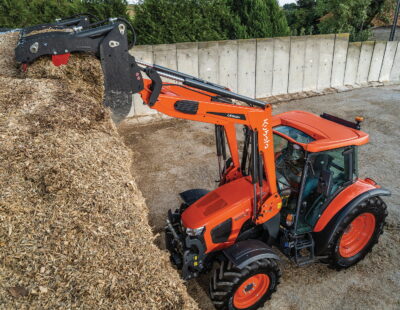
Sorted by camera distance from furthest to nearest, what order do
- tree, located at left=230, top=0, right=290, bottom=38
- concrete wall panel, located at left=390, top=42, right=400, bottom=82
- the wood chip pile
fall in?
concrete wall panel, located at left=390, top=42, right=400, bottom=82
tree, located at left=230, top=0, right=290, bottom=38
the wood chip pile

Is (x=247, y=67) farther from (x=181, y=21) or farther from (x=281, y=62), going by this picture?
(x=181, y=21)

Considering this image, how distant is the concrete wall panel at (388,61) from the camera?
1748 centimetres

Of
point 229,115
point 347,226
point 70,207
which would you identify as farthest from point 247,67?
point 70,207

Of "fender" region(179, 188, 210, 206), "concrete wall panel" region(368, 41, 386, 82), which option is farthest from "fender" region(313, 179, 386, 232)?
"concrete wall panel" region(368, 41, 386, 82)

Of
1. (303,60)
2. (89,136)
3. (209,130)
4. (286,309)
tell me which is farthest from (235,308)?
(303,60)

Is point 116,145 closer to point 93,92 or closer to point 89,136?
point 89,136

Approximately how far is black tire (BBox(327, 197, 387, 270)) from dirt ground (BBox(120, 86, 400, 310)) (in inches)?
9.1

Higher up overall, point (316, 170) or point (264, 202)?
point (316, 170)

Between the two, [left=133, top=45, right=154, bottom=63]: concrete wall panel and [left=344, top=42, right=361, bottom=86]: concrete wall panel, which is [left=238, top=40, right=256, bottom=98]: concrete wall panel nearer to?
[left=133, top=45, right=154, bottom=63]: concrete wall panel

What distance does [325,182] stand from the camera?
4609mm

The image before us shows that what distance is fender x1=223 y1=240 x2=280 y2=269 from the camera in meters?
4.15

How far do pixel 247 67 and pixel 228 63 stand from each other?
3.27 ft

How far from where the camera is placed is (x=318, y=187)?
473 cm

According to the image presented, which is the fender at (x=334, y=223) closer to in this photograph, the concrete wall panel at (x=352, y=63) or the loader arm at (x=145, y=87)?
the loader arm at (x=145, y=87)
